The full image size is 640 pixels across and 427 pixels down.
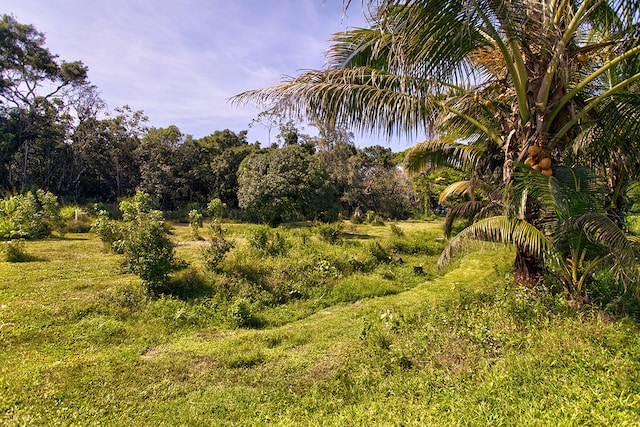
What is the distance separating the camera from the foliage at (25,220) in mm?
10219

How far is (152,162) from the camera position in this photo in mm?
A: 21047

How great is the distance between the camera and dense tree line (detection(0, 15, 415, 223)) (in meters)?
15.3

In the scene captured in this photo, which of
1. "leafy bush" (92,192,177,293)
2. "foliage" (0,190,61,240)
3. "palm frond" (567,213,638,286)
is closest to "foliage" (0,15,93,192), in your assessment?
"foliage" (0,190,61,240)

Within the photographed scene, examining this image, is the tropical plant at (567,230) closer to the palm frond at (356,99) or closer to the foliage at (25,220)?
→ the palm frond at (356,99)

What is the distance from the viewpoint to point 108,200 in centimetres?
2362

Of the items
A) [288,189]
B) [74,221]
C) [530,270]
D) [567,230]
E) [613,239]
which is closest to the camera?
[613,239]

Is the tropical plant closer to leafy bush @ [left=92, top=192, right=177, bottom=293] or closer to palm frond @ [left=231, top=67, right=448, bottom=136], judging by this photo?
palm frond @ [left=231, top=67, right=448, bottom=136]

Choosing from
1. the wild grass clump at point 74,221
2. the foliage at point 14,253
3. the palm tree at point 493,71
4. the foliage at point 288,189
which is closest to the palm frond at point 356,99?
the palm tree at point 493,71

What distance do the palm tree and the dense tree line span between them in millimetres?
9609

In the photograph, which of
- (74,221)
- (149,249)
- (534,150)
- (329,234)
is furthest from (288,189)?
(534,150)

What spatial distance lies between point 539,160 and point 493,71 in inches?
65.7

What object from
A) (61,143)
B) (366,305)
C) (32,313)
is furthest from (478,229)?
(61,143)

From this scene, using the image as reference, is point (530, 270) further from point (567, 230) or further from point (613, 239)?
point (613, 239)

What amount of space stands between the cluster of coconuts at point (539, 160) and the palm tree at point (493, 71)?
0.05 feet
